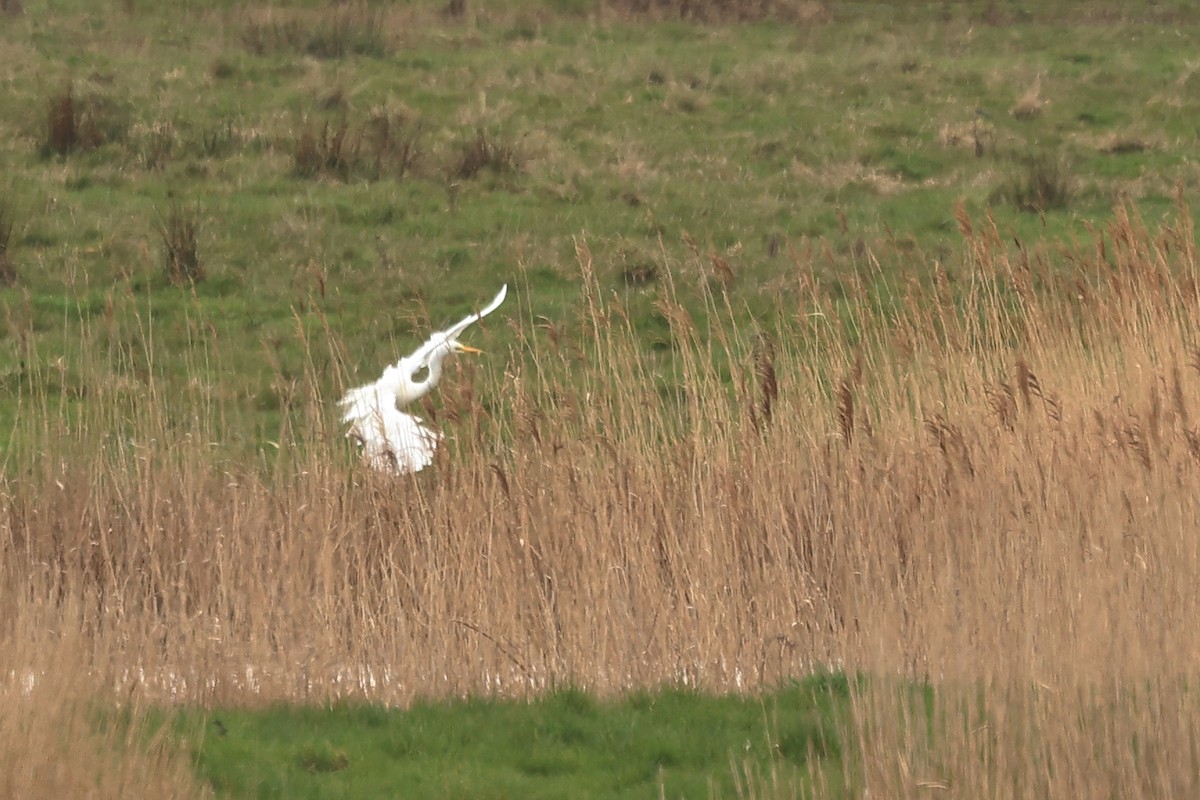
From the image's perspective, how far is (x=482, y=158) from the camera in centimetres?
1409

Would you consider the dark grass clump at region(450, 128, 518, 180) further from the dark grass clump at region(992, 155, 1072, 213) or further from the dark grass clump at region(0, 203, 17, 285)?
the dark grass clump at region(992, 155, 1072, 213)

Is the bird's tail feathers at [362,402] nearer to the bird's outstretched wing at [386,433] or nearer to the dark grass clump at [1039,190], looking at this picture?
the bird's outstretched wing at [386,433]

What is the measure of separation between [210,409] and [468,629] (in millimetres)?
2153

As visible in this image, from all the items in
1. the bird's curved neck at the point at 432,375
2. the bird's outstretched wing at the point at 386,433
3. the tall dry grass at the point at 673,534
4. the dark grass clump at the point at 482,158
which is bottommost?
the tall dry grass at the point at 673,534

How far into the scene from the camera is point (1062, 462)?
6777mm

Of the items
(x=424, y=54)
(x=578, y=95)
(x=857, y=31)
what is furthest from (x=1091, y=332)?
(x=857, y=31)

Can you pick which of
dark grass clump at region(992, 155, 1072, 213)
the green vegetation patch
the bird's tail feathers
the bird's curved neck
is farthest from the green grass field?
the green vegetation patch

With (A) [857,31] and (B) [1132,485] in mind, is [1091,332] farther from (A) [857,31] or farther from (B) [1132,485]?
(A) [857,31]

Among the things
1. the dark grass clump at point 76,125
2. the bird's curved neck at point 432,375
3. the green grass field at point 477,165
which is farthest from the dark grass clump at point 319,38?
the bird's curved neck at point 432,375

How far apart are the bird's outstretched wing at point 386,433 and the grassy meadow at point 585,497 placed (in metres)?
0.12

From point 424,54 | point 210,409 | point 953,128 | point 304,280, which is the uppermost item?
point 424,54

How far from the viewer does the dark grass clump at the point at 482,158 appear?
13938 millimetres

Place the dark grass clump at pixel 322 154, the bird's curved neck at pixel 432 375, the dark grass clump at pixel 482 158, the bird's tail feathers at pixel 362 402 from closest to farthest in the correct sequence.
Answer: the bird's tail feathers at pixel 362 402 < the bird's curved neck at pixel 432 375 < the dark grass clump at pixel 322 154 < the dark grass clump at pixel 482 158

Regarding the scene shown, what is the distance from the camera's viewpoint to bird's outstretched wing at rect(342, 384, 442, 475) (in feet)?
23.7
